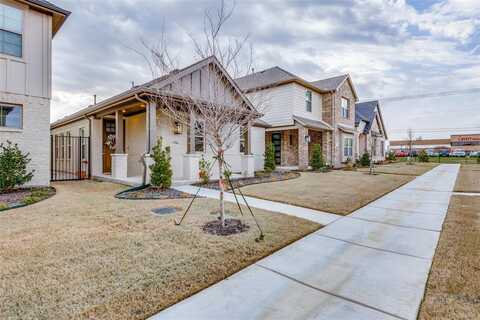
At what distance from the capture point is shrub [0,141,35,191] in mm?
8141

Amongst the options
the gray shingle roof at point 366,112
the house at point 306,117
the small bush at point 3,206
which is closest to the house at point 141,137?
the house at point 306,117

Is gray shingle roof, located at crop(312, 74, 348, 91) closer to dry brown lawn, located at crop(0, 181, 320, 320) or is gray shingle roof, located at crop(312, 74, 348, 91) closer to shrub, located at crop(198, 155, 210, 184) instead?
shrub, located at crop(198, 155, 210, 184)

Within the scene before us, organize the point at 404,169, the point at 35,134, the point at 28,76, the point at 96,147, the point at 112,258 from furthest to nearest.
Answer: the point at 404,169
the point at 96,147
the point at 35,134
the point at 28,76
the point at 112,258

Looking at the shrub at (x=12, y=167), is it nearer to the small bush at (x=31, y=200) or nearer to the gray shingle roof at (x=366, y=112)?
the small bush at (x=31, y=200)

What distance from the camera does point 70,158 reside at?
16.0 metres

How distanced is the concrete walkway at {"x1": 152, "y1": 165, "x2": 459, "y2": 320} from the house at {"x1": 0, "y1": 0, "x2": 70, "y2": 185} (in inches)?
394

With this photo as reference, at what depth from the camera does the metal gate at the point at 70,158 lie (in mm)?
13883

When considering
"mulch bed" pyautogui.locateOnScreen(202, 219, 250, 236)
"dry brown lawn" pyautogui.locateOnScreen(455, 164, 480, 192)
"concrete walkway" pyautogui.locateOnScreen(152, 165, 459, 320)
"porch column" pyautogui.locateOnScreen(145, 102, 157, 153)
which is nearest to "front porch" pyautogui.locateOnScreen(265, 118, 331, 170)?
"dry brown lawn" pyautogui.locateOnScreen(455, 164, 480, 192)

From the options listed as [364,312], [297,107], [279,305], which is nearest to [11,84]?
[279,305]

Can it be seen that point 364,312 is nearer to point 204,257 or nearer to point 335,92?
point 204,257

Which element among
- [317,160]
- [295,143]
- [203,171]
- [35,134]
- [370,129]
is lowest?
[203,171]

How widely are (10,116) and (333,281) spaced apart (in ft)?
37.7

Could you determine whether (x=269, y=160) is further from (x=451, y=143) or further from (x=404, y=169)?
(x=451, y=143)

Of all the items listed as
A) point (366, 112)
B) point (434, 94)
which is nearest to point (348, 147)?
point (366, 112)
